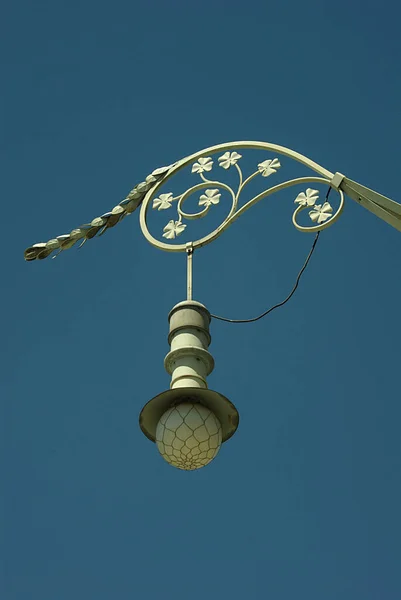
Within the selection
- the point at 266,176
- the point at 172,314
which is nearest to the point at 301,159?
the point at 266,176

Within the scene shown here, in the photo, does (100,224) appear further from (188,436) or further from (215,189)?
(188,436)

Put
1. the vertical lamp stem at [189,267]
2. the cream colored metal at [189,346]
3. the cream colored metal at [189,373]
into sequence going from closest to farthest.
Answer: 1. the cream colored metal at [189,373]
2. the cream colored metal at [189,346]
3. the vertical lamp stem at [189,267]

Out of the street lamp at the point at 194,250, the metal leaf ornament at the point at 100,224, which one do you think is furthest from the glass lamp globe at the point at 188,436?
the metal leaf ornament at the point at 100,224

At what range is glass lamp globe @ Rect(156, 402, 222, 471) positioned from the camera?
25.0ft

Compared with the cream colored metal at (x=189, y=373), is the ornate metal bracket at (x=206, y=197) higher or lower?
higher

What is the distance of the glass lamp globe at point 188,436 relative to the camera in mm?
7633

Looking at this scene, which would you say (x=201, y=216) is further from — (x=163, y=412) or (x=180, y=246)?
(x=163, y=412)

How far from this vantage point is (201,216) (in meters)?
9.58

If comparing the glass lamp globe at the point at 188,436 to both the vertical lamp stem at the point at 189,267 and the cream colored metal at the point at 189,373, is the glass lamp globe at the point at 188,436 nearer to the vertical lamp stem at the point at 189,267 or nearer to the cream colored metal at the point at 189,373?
the cream colored metal at the point at 189,373

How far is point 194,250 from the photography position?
9086mm

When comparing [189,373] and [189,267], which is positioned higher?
[189,267]

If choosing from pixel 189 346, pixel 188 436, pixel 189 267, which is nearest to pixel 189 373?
pixel 189 346

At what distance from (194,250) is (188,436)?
1898mm

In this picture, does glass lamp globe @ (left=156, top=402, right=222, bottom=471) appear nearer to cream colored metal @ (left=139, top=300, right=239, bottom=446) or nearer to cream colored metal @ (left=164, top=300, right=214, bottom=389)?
cream colored metal @ (left=139, top=300, right=239, bottom=446)
